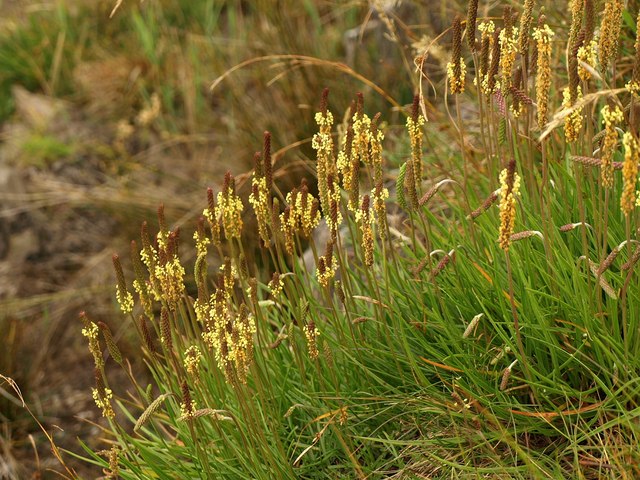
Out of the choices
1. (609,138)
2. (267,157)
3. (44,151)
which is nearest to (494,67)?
(609,138)

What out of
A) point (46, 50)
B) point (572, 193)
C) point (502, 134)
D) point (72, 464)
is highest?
point (502, 134)

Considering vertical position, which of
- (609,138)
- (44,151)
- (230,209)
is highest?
(609,138)

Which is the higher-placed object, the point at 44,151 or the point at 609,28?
the point at 609,28

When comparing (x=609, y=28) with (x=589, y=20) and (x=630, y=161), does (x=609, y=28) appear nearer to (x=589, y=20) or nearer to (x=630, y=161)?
(x=589, y=20)

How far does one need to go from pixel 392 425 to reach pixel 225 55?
189 inches

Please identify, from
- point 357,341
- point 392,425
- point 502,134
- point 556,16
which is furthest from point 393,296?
point 556,16

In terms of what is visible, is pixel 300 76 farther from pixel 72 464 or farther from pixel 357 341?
pixel 357 341

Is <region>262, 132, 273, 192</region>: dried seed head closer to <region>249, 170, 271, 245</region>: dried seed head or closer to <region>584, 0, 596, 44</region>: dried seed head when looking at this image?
<region>249, 170, 271, 245</region>: dried seed head

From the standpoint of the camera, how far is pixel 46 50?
813cm

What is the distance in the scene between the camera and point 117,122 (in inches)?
297

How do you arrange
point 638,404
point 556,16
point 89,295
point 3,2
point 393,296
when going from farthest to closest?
point 3,2 < point 89,295 < point 556,16 < point 393,296 < point 638,404

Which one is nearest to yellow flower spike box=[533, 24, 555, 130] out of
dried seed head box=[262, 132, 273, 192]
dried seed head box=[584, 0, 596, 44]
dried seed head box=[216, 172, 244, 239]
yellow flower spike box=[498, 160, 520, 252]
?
dried seed head box=[584, 0, 596, 44]

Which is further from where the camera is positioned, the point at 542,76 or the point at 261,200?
the point at 261,200

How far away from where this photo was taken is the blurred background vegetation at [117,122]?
5.41m
